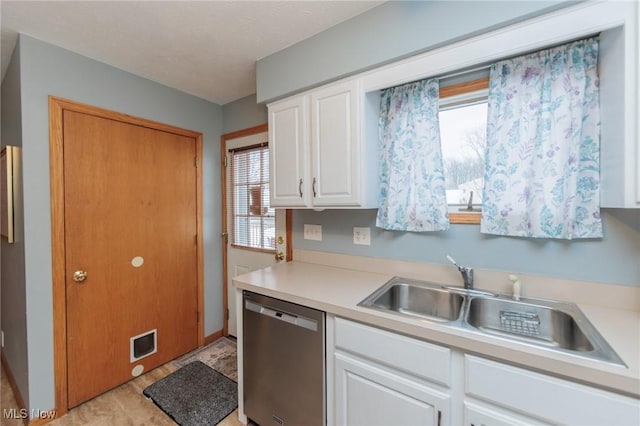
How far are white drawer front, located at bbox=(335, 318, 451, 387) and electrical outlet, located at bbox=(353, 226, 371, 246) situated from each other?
66cm

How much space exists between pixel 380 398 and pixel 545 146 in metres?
1.37

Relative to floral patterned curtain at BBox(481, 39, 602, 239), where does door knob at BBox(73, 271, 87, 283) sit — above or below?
below

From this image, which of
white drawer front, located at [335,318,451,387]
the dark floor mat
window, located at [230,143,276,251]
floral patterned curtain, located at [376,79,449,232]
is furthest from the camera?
window, located at [230,143,276,251]

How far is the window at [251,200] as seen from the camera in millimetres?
2396

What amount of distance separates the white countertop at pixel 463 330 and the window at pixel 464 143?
62 centimetres

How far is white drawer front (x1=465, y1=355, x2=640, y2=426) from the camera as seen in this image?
0.75 meters

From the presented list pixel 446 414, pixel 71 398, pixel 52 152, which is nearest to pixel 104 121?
pixel 52 152

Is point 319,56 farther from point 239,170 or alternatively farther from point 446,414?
point 446,414

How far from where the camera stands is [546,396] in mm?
830

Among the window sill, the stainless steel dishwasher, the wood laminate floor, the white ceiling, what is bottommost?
the wood laminate floor

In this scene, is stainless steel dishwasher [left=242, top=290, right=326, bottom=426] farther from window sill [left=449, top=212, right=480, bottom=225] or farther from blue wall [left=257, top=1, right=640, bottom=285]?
window sill [left=449, top=212, right=480, bottom=225]

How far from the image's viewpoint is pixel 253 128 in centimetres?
244

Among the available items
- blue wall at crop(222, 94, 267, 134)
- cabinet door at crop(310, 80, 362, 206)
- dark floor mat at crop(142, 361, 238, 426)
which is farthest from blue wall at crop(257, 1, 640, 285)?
dark floor mat at crop(142, 361, 238, 426)

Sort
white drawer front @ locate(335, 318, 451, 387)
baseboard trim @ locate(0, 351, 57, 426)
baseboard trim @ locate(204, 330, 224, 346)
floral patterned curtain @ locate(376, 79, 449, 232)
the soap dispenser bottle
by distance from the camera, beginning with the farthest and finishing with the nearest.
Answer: baseboard trim @ locate(204, 330, 224, 346)
baseboard trim @ locate(0, 351, 57, 426)
floral patterned curtain @ locate(376, 79, 449, 232)
the soap dispenser bottle
white drawer front @ locate(335, 318, 451, 387)
